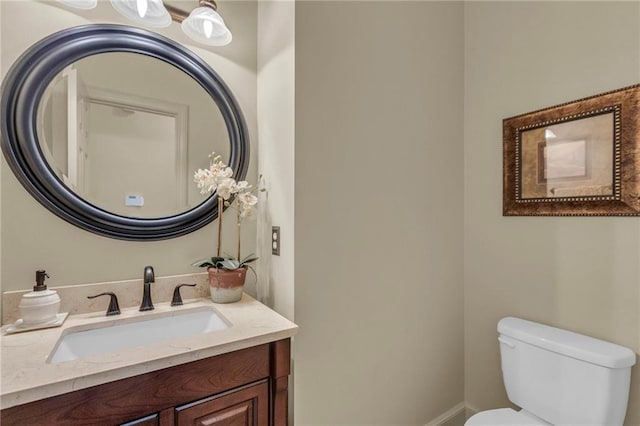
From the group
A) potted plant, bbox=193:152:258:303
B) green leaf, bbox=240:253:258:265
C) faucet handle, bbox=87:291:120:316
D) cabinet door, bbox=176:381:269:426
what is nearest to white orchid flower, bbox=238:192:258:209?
potted plant, bbox=193:152:258:303

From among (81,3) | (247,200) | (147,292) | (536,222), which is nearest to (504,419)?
(536,222)

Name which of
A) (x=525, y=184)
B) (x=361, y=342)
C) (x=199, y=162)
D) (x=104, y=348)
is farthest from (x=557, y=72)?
(x=104, y=348)

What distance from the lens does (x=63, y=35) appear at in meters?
1.13

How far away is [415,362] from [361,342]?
43cm

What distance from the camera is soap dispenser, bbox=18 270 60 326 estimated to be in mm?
977

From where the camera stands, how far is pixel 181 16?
135 centimetres

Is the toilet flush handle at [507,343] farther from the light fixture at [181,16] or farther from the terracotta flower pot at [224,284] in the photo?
the light fixture at [181,16]

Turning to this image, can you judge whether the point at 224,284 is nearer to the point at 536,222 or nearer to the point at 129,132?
the point at 129,132

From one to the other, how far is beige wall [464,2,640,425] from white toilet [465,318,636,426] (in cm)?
15

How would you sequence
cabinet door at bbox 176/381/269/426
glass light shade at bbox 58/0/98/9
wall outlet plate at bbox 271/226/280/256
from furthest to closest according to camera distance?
1. wall outlet plate at bbox 271/226/280/256
2. glass light shade at bbox 58/0/98/9
3. cabinet door at bbox 176/381/269/426

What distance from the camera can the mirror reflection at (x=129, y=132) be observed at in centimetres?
A: 114

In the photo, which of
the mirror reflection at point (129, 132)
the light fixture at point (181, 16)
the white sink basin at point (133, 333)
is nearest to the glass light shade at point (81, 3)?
the light fixture at point (181, 16)

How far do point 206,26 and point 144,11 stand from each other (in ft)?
0.75

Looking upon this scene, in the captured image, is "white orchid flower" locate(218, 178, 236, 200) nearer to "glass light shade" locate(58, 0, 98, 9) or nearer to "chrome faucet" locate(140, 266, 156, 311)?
"chrome faucet" locate(140, 266, 156, 311)
